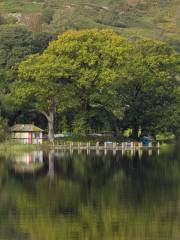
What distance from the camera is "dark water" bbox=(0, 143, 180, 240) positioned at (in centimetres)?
2706

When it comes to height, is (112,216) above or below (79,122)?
above

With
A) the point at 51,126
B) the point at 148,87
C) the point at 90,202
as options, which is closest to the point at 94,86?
the point at 51,126

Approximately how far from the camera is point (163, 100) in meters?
97.9

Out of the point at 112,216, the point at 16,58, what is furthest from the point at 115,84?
the point at 112,216

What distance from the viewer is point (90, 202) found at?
115 feet

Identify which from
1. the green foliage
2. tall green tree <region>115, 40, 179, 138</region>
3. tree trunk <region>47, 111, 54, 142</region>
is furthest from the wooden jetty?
tall green tree <region>115, 40, 179, 138</region>

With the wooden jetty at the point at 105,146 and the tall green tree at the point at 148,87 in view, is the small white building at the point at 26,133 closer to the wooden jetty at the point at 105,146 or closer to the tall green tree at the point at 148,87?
the wooden jetty at the point at 105,146

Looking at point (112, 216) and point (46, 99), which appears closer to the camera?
point (112, 216)

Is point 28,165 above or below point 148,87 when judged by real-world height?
above

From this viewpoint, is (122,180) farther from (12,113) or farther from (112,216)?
(12,113)

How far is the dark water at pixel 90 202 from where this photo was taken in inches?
1065

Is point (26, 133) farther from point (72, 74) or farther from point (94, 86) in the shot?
point (94, 86)

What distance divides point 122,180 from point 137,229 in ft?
60.1

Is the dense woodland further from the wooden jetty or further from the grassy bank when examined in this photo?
the wooden jetty
